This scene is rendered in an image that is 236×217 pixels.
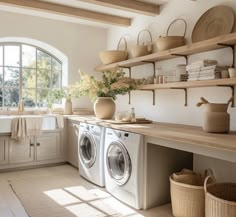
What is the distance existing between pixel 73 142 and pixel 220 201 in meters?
2.67

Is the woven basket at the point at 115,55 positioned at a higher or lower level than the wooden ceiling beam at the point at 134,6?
lower

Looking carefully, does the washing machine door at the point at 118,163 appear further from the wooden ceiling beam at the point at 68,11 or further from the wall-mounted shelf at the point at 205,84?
the wooden ceiling beam at the point at 68,11

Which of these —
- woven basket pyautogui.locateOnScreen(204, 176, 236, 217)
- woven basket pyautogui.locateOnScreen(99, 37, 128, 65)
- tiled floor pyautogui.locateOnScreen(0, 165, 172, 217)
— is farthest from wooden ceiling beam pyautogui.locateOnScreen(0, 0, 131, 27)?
woven basket pyautogui.locateOnScreen(204, 176, 236, 217)

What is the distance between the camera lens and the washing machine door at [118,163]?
8.94ft

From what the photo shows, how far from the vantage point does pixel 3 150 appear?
3.84 metres

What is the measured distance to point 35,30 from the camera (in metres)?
4.39

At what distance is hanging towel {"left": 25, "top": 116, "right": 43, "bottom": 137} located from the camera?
387cm

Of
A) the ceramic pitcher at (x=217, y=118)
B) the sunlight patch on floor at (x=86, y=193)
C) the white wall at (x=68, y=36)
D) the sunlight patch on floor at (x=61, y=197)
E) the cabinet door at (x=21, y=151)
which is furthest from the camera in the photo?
the white wall at (x=68, y=36)

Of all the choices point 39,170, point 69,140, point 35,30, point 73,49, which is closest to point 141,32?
point 73,49

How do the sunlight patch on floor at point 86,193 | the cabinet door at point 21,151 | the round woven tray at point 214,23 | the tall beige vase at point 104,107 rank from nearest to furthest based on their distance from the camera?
the round woven tray at point 214,23 < the sunlight patch on floor at point 86,193 < the tall beige vase at point 104,107 < the cabinet door at point 21,151

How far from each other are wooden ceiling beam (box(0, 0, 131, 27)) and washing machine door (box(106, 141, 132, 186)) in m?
2.14

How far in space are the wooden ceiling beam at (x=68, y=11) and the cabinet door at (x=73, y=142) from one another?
169cm

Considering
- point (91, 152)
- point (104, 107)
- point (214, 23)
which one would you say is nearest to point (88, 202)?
point (91, 152)

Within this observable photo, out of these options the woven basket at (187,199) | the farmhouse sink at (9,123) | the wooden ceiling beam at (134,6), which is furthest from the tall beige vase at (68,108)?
the woven basket at (187,199)
